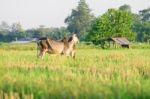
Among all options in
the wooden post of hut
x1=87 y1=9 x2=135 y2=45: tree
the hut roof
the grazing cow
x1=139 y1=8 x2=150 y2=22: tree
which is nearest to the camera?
the grazing cow

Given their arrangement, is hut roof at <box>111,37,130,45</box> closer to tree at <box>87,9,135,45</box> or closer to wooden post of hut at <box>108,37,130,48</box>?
wooden post of hut at <box>108,37,130,48</box>

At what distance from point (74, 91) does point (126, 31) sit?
71799mm

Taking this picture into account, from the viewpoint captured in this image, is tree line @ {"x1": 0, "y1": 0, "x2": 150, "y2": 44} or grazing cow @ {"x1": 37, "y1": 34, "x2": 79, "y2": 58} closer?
grazing cow @ {"x1": 37, "y1": 34, "x2": 79, "y2": 58}

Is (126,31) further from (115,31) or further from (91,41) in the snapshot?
(91,41)

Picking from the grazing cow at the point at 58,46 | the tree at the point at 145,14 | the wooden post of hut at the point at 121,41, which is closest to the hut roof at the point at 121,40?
the wooden post of hut at the point at 121,41

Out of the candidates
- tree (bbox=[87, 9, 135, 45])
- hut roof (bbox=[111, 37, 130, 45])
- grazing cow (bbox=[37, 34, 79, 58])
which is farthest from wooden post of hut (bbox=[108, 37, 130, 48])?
grazing cow (bbox=[37, 34, 79, 58])

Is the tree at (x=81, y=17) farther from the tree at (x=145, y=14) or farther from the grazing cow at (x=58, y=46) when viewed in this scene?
the grazing cow at (x=58, y=46)

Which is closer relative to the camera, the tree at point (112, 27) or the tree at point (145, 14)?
the tree at point (112, 27)

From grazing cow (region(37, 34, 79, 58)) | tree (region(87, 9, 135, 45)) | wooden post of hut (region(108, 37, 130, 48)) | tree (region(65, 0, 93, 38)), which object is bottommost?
wooden post of hut (region(108, 37, 130, 48))

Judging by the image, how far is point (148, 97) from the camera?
624cm

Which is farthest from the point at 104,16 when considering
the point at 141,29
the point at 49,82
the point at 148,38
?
the point at 49,82

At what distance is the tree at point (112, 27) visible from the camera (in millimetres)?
75812

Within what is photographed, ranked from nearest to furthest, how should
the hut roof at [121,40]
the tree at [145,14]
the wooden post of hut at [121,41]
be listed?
the wooden post of hut at [121,41] → the hut roof at [121,40] → the tree at [145,14]

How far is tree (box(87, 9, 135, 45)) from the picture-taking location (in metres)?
75.8
